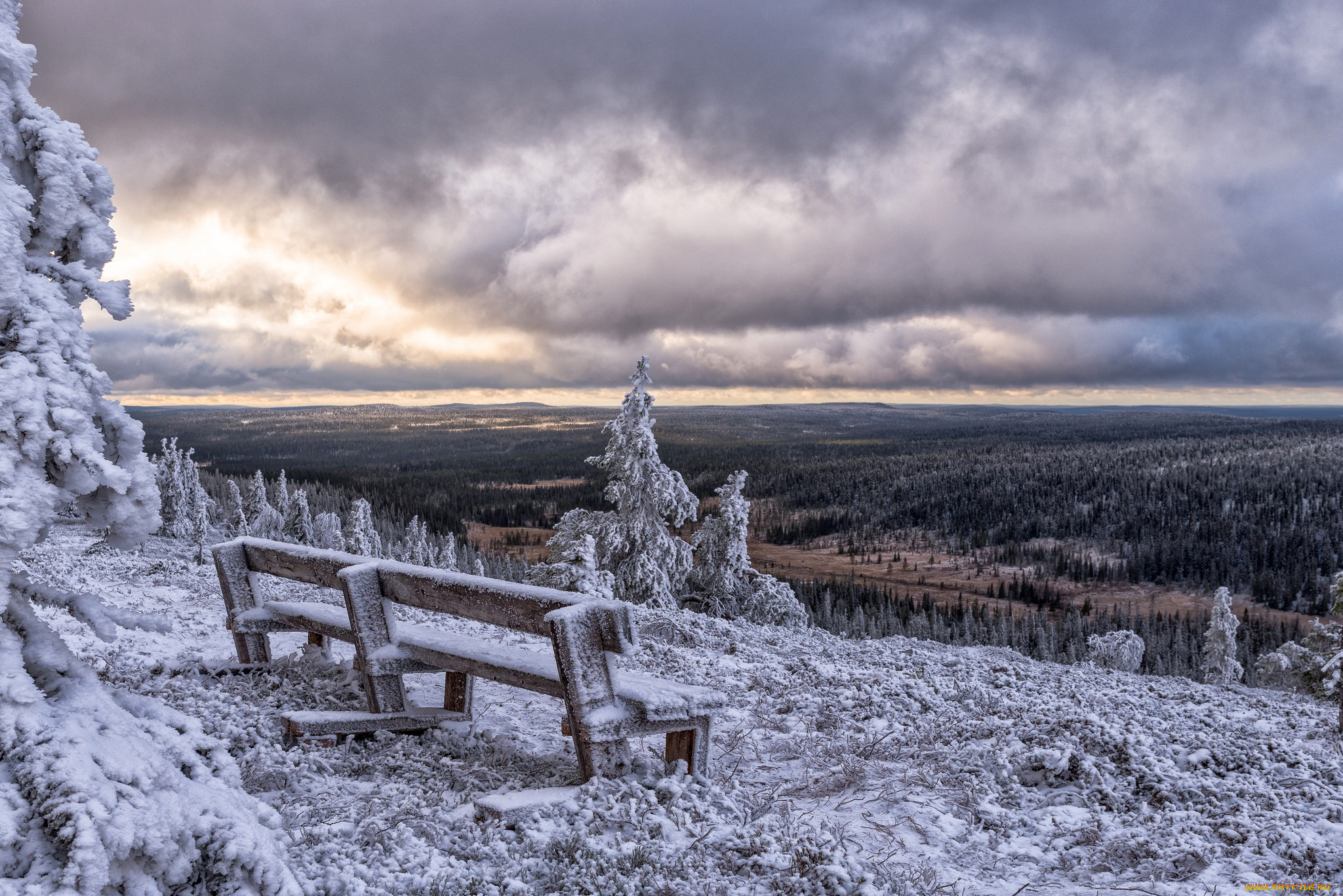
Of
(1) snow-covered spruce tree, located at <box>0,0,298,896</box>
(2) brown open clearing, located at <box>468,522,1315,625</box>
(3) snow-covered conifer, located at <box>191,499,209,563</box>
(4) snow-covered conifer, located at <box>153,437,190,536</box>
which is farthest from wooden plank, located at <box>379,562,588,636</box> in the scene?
(2) brown open clearing, located at <box>468,522,1315,625</box>

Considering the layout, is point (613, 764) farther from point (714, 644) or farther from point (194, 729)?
point (714, 644)

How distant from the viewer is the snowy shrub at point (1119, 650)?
44.4 metres

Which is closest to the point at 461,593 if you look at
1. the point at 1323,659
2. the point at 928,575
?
the point at 1323,659

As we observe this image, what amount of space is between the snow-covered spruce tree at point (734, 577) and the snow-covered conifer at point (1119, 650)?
28.2 meters

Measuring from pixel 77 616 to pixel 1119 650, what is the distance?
53.9 m

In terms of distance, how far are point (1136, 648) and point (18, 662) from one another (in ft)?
182

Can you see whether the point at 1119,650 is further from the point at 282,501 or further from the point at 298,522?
the point at 282,501

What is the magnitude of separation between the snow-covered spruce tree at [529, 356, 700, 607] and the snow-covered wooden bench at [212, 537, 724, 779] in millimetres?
18718

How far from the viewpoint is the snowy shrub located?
44375mm

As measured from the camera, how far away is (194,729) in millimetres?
4012

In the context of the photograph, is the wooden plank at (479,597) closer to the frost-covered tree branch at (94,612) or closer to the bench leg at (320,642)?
the frost-covered tree branch at (94,612)

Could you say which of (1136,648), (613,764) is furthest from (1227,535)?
(613,764)

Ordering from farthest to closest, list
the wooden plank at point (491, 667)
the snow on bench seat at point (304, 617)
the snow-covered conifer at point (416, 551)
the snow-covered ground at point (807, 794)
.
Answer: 1. the snow-covered conifer at point (416, 551)
2. the snow on bench seat at point (304, 617)
3. the wooden plank at point (491, 667)
4. the snow-covered ground at point (807, 794)

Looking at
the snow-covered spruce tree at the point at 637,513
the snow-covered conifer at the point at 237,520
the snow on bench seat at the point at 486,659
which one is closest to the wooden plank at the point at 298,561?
the snow on bench seat at the point at 486,659
